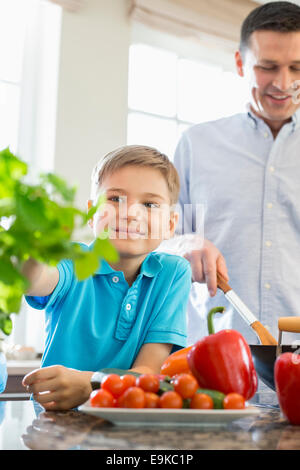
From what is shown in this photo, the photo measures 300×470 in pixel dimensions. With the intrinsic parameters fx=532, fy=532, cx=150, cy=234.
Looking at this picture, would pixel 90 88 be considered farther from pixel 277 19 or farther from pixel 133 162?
pixel 133 162

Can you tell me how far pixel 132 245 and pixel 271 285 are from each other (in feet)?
2.16

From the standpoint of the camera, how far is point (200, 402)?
631 mm

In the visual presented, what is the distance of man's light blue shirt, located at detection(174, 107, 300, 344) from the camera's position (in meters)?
1.67

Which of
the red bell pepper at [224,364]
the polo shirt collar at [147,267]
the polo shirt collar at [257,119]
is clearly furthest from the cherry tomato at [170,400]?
the polo shirt collar at [257,119]

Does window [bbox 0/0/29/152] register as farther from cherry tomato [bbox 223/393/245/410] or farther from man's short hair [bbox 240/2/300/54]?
cherry tomato [bbox 223/393/245/410]

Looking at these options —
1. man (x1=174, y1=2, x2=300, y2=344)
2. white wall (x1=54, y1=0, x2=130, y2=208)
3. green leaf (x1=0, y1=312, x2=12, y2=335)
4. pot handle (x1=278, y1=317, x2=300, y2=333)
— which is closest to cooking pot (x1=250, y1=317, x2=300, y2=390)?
pot handle (x1=278, y1=317, x2=300, y2=333)

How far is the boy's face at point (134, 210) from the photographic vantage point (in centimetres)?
117

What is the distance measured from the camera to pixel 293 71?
1.61m

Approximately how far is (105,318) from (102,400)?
1.63 feet

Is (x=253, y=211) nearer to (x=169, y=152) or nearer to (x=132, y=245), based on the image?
(x=132, y=245)

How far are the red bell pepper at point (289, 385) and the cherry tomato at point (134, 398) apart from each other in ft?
0.78

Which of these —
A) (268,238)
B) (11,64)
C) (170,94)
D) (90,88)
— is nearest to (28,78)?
(11,64)

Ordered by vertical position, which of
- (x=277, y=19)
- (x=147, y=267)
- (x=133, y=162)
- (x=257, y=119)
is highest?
(x=277, y=19)

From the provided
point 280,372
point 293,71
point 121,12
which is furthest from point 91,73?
point 280,372
